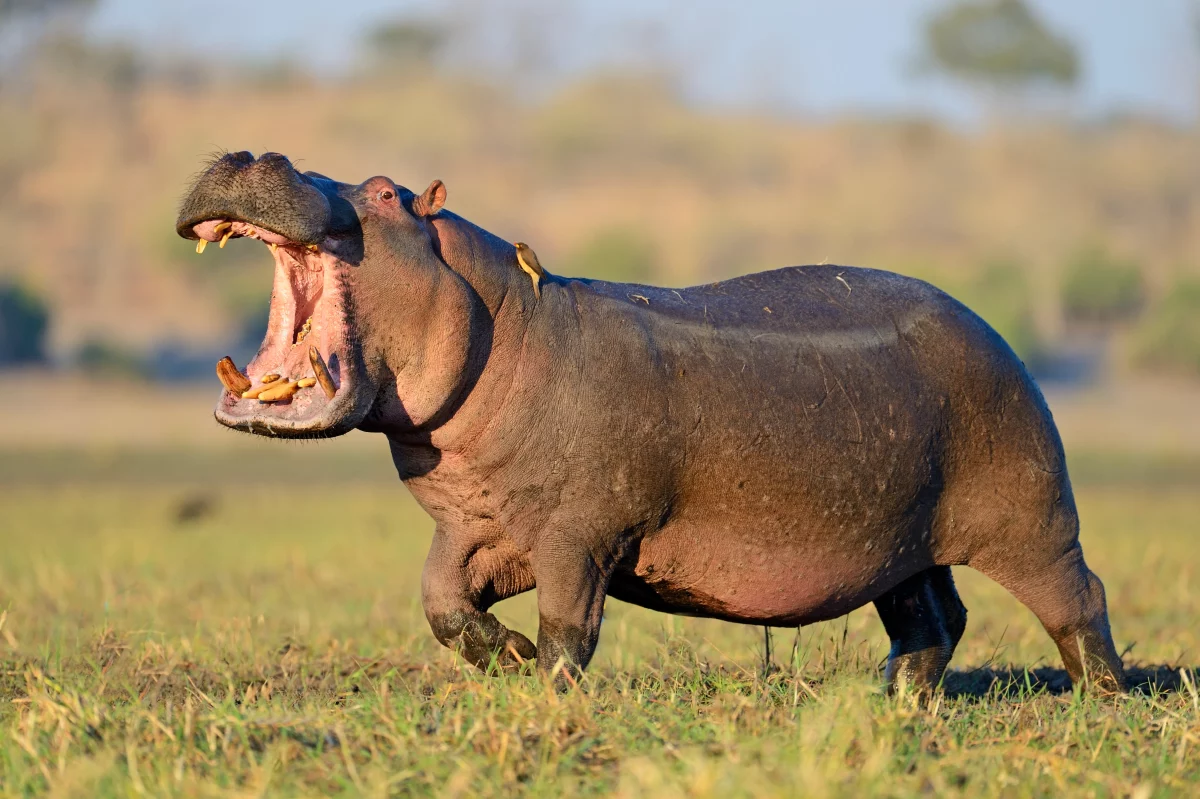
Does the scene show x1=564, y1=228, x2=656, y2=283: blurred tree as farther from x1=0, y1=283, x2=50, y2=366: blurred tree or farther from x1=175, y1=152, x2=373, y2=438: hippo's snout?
x1=175, y1=152, x2=373, y2=438: hippo's snout

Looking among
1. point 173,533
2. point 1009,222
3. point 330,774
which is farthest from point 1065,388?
point 330,774

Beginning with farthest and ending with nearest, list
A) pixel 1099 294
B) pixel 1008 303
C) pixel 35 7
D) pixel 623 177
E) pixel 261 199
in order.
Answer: pixel 623 177, pixel 35 7, pixel 1099 294, pixel 1008 303, pixel 261 199

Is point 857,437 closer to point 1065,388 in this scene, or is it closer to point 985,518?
point 985,518

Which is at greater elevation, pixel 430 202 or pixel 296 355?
pixel 430 202

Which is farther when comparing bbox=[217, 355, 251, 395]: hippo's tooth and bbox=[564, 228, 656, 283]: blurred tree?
bbox=[564, 228, 656, 283]: blurred tree

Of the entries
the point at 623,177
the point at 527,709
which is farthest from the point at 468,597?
the point at 623,177

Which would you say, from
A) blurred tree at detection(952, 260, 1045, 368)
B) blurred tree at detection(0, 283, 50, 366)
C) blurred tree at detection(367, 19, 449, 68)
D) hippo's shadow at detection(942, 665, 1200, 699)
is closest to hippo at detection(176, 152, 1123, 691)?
hippo's shadow at detection(942, 665, 1200, 699)

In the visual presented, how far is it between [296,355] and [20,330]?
24338 millimetres

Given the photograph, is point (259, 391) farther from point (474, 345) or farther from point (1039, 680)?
point (1039, 680)

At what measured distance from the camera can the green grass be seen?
3465 mm

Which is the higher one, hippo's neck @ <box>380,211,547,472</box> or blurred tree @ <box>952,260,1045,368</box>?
blurred tree @ <box>952,260,1045,368</box>

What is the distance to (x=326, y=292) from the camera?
4.43 m

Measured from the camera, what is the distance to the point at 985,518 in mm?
5258

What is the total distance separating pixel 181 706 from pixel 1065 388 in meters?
26.8
